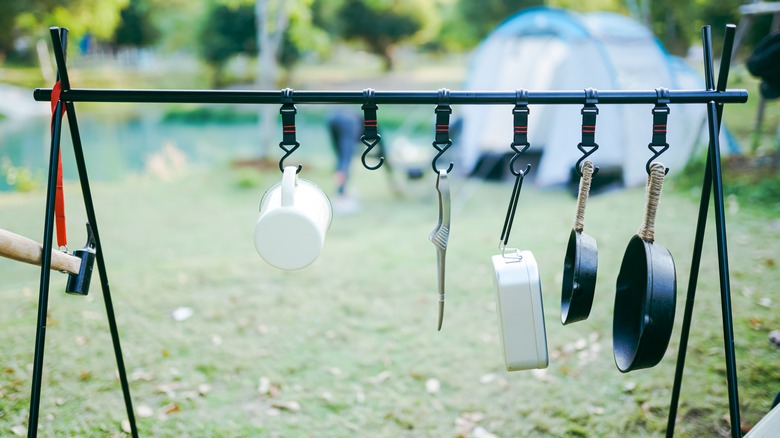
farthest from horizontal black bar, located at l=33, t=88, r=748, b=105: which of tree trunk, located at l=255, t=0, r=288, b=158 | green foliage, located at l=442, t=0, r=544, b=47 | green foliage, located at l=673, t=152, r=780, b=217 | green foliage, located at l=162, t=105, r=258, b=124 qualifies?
green foliage, located at l=442, t=0, r=544, b=47

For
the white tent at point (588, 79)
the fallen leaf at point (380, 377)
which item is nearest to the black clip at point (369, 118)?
the fallen leaf at point (380, 377)

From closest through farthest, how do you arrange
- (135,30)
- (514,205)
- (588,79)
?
(514,205)
(588,79)
(135,30)

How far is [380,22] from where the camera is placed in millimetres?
26094

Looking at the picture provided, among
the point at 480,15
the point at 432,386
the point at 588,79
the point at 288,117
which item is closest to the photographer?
the point at 288,117

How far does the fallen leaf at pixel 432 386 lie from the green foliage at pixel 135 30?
91.6 feet

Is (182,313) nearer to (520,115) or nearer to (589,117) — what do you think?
(520,115)

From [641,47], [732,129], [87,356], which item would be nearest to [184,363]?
[87,356]

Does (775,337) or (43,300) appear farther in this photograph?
(775,337)

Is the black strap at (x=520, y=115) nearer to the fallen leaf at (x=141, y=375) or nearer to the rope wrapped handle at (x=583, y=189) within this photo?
the rope wrapped handle at (x=583, y=189)

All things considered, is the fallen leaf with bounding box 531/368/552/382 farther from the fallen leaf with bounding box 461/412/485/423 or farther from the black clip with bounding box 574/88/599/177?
the black clip with bounding box 574/88/599/177

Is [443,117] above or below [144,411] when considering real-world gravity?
above

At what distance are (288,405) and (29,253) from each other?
1529mm

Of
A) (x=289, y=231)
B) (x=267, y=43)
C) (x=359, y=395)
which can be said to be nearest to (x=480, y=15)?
(x=267, y=43)

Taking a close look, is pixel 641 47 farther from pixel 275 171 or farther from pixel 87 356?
pixel 87 356
